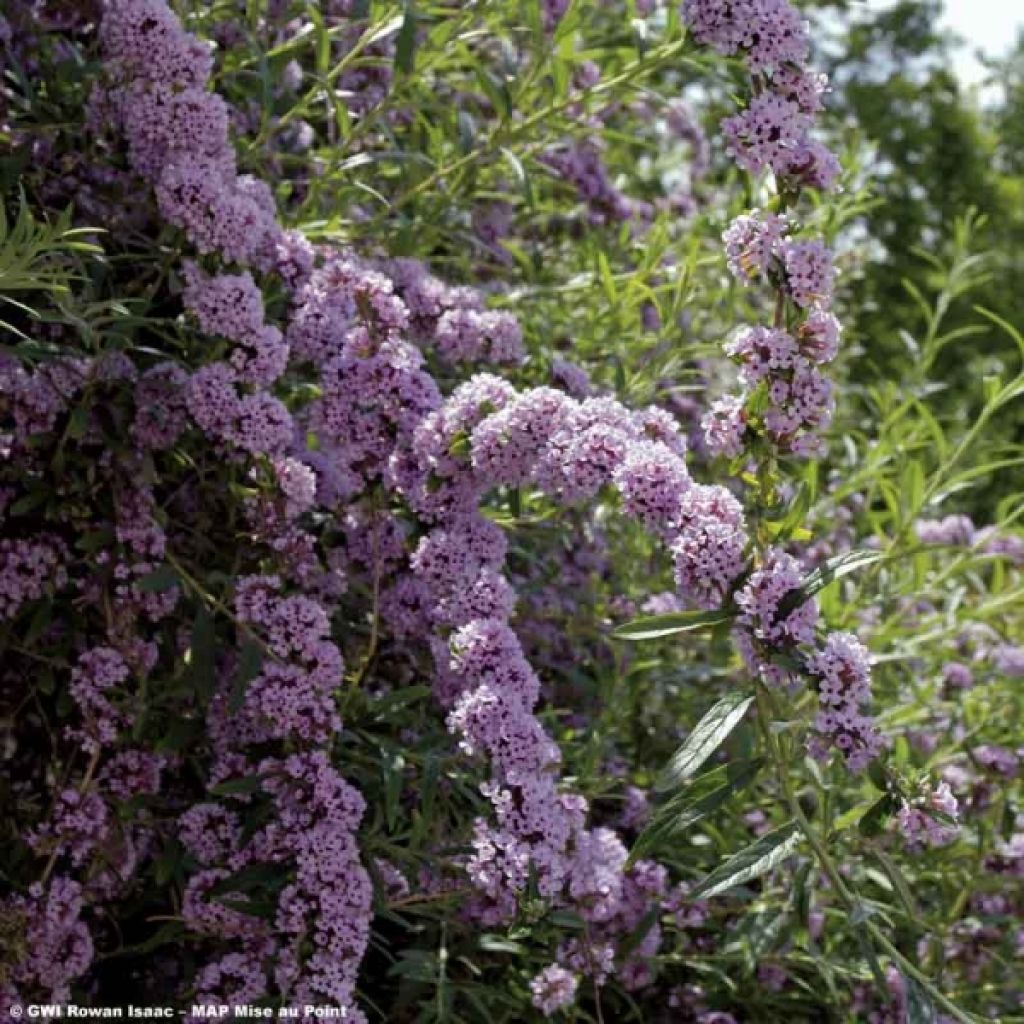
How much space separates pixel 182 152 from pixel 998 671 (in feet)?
6.31

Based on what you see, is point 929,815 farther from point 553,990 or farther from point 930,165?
point 930,165

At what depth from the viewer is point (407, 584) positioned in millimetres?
2254

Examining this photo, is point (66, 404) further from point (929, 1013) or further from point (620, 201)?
point (620, 201)

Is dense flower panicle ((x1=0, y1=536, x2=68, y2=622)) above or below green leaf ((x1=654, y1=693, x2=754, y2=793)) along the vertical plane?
below

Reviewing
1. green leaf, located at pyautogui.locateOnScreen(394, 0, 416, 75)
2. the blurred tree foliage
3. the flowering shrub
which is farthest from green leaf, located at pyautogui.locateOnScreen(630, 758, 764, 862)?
the blurred tree foliage

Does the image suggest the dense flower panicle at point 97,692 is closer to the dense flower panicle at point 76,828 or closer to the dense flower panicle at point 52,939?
the dense flower panicle at point 76,828

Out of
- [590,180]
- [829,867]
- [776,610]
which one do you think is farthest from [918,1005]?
[590,180]

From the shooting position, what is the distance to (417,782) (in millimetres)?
2293

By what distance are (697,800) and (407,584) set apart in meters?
0.60

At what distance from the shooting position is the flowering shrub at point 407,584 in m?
1.91

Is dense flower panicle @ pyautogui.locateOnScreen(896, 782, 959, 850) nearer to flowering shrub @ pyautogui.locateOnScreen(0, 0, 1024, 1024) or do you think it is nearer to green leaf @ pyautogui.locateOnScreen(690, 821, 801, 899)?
flowering shrub @ pyautogui.locateOnScreen(0, 0, 1024, 1024)

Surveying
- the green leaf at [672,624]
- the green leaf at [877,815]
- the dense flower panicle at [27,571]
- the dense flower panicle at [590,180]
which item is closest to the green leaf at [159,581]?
the dense flower panicle at [27,571]

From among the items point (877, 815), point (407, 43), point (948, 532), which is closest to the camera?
point (877, 815)

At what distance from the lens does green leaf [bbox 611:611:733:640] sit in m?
1.83
